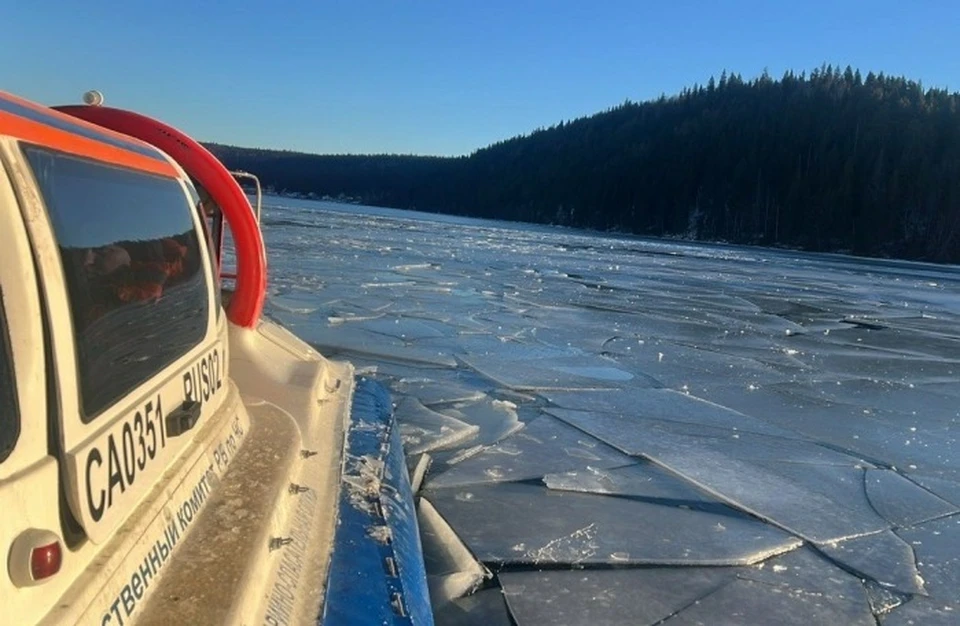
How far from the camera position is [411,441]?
5715 mm

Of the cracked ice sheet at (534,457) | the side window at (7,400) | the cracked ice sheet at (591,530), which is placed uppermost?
the side window at (7,400)

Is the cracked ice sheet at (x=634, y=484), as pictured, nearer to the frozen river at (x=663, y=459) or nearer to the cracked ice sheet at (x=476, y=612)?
the frozen river at (x=663, y=459)

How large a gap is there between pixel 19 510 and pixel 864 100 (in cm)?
11240

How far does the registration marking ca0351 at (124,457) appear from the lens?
1.81 metres

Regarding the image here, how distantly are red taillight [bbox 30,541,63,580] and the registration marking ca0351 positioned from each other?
0.20 m

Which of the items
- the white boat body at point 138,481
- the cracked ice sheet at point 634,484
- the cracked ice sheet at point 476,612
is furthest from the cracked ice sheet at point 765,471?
the white boat body at point 138,481

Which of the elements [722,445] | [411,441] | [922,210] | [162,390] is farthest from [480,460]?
[922,210]

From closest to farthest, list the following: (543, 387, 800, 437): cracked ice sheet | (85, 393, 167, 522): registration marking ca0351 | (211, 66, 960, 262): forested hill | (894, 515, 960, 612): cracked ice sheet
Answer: (85, 393, 167, 522): registration marking ca0351 → (894, 515, 960, 612): cracked ice sheet → (543, 387, 800, 437): cracked ice sheet → (211, 66, 960, 262): forested hill

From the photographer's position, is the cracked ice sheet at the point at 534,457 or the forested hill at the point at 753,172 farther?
the forested hill at the point at 753,172

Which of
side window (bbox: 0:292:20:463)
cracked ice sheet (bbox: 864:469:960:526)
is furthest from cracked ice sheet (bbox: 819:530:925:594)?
side window (bbox: 0:292:20:463)

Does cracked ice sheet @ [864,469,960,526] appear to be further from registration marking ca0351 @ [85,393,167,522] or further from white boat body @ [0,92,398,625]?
registration marking ca0351 @ [85,393,167,522]

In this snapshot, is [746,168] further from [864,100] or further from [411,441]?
[411,441]

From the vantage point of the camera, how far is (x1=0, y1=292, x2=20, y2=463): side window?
4.85ft

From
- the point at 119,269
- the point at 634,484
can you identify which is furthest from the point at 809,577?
the point at 119,269
